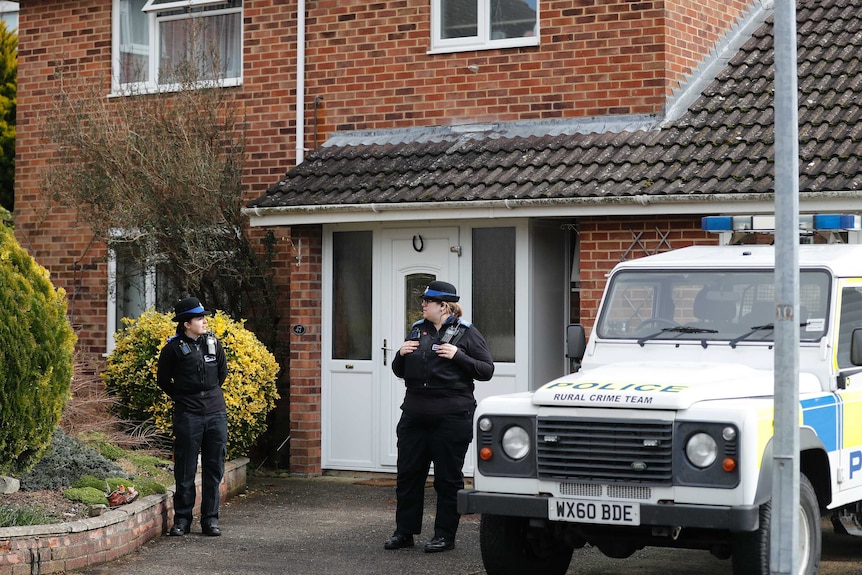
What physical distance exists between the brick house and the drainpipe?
23 mm

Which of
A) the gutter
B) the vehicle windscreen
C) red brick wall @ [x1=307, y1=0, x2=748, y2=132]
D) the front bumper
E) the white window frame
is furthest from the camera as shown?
the white window frame

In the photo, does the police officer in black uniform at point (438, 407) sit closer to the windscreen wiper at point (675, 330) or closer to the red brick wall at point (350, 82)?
the windscreen wiper at point (675, 330)

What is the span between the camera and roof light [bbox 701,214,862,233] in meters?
8.46

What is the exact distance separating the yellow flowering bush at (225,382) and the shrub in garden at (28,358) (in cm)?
258

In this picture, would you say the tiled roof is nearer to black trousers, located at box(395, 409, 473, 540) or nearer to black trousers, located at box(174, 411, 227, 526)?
black trousers, located at box(395, 409, 473, 540)

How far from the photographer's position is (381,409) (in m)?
12.7

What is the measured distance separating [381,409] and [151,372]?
2.18m

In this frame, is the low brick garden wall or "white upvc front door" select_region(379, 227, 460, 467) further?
"white upvc front door" select_region(379, 227, 460, 467)

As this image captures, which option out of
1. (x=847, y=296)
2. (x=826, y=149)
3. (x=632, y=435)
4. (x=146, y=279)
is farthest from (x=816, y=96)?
(x=146, y=279)

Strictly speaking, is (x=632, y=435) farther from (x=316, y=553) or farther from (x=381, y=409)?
(x=381, y=409)

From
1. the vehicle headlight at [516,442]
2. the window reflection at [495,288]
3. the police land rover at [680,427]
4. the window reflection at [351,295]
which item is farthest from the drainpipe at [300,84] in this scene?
the vehicle headlight at [516,442]

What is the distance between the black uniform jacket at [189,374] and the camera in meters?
9.91

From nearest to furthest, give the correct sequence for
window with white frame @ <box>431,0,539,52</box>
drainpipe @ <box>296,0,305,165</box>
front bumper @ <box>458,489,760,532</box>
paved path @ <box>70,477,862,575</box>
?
1. front bumper @ <box>458,489,760,532</box>
2. paved path @ <box>70,477,862,575</box>
3. window with white frame @ <box>431,0,539,52</box>
4. drainpipe @ <box>296,0,305,165</box>

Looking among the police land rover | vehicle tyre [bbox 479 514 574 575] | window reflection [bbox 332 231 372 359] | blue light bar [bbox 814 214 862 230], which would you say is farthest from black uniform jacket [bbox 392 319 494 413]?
window reflection [bbox 332 231 372 359]
